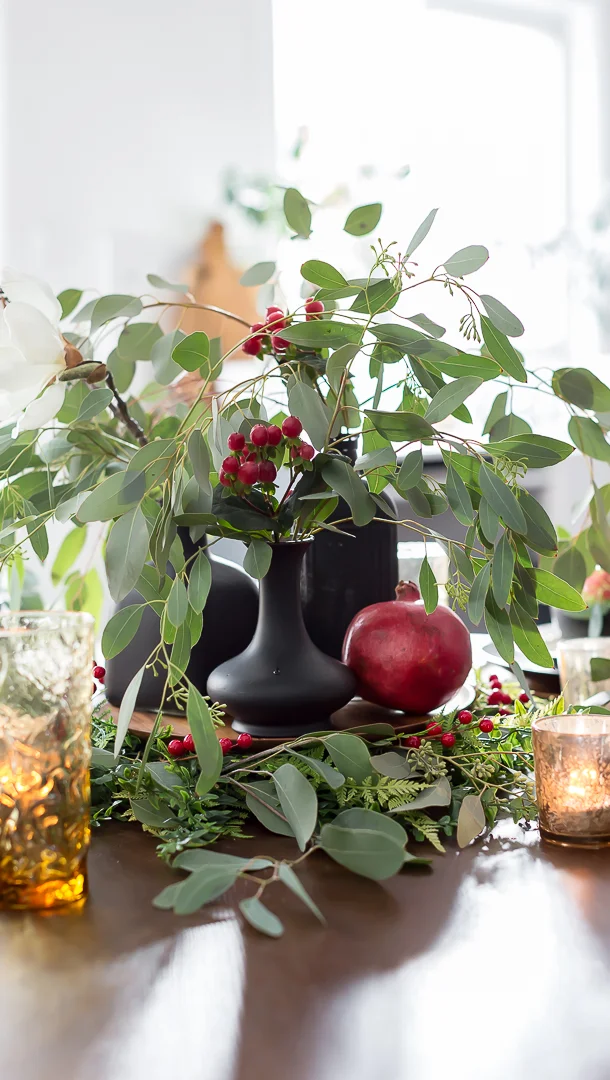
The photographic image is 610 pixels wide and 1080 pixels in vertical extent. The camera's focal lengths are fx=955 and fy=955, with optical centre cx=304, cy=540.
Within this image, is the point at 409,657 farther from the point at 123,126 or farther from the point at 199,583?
the point at 123,126

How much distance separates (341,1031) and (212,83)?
3.23 m

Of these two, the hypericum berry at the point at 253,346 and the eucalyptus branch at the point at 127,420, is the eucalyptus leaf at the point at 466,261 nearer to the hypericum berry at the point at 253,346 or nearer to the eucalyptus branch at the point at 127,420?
the hypericum berry at the point at 253,346

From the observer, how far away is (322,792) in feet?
1.92

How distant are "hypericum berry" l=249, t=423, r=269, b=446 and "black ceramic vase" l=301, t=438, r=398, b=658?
24 centimetres

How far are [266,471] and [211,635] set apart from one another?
22 cm

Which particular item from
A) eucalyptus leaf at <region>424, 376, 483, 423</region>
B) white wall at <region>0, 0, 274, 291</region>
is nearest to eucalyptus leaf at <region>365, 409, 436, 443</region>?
eucalyptus leaf at <region>424, 376, 483, 423</region>

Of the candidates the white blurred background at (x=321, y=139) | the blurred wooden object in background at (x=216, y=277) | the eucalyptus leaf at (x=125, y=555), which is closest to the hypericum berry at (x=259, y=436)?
the eucalyptus leaf at (x=125, y=555)

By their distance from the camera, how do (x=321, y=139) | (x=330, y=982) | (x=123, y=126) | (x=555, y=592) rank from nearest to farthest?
(x=330, y=982) → (x=555, y=592) → (x=123, y=126) → (x=321, y=139)

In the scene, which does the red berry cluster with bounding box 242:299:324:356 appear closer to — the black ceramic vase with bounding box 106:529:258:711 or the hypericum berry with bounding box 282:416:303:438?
the hypericum berry with bounding box 282:416:303:438

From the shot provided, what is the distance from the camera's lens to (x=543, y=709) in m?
0.73

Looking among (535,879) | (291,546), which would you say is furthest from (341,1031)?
(291,546)

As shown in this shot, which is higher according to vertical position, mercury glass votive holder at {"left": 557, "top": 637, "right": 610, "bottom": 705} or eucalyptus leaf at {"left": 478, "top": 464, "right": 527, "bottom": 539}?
eucalyptus leaf at {"left": 478, "top": 464, "right": 527, "bottom": 539}

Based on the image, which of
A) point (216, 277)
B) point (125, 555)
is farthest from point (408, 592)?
point (216, 277)

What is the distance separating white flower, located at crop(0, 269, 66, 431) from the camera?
0.59 meters
